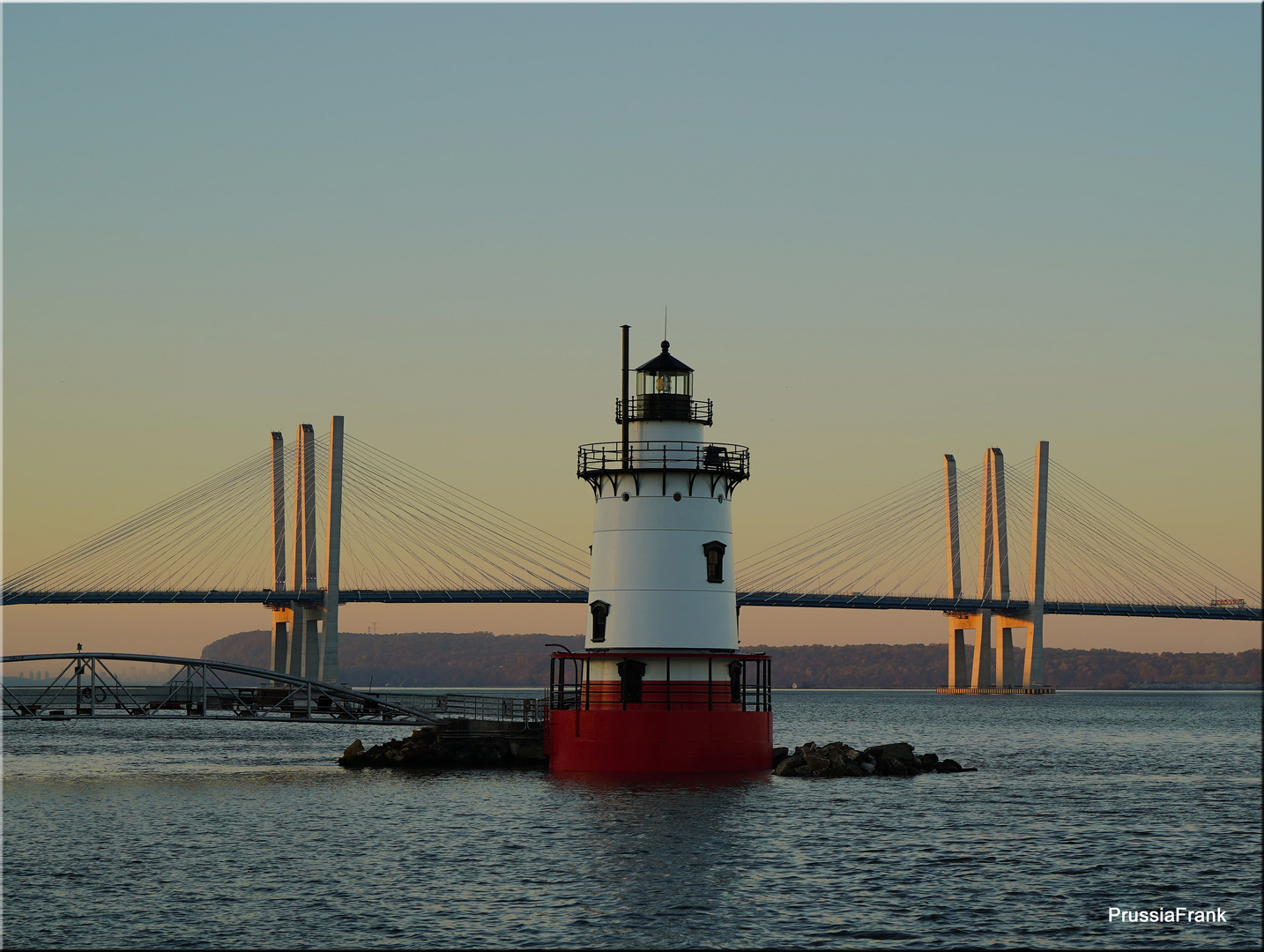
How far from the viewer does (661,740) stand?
33.8m

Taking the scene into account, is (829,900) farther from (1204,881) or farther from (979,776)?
(979,776)

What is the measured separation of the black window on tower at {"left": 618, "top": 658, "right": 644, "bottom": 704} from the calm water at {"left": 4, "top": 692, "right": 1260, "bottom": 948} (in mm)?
1969

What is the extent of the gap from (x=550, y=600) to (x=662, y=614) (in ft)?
176

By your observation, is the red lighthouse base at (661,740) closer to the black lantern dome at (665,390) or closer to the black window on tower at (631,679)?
the black window on tower at (631,679)

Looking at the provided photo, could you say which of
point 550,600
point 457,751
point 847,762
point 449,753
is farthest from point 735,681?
point 550,600

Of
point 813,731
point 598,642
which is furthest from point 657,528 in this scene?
point 813,731

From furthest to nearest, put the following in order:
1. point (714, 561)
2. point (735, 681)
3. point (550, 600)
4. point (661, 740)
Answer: point (550, 600) → point (735, 681) → point (714, 561) → point (661, 740)

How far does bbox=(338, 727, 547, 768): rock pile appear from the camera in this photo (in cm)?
4056

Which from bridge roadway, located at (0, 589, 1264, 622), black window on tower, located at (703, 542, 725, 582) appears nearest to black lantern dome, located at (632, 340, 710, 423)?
black window on tower, located at (703, 542, 725, 582)

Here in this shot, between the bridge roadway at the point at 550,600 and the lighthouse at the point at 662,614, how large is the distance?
44.2m

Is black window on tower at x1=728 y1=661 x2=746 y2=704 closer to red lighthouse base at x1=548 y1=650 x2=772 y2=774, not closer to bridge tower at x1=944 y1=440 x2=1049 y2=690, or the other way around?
red lighthouse base at x1=548 y1=650 x2=772 y2=774

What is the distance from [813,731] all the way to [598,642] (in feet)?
134

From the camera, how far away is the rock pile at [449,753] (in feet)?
133

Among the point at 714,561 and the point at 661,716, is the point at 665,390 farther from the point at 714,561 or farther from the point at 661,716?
the point at 661,716
